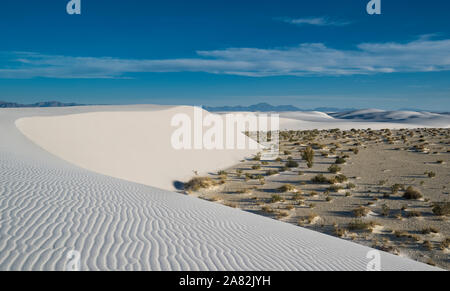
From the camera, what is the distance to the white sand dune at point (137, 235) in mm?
3998

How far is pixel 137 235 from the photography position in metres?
5.00

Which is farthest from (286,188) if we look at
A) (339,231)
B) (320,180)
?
(339,231)

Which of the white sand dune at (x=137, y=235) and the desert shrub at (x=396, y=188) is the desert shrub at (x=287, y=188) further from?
the white sand dune at (x=137, y=235)

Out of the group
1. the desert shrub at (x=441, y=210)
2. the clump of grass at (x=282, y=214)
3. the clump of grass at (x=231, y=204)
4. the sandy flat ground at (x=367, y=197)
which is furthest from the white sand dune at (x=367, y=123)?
the clump of grass at (x=282, y=214)

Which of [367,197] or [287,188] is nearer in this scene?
[367,197]

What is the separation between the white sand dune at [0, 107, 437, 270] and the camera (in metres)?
4.00

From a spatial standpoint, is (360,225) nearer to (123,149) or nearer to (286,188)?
(286,188)

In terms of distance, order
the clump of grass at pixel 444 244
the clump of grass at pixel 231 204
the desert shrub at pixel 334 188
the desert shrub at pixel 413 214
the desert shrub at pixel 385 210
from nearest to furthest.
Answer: the clump of grass at pixel 444 244, the desert shrub at pixel 413 214, the desert shrub at pixel 385 210, the clump of grass at pixel 231 204, the desert shrub at pixel 334 188

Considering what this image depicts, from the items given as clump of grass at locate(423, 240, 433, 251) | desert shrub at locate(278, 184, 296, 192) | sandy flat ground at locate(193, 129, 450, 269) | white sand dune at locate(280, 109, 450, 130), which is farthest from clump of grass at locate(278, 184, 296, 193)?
white sand dune at locate(280, 109, 450, 130)
